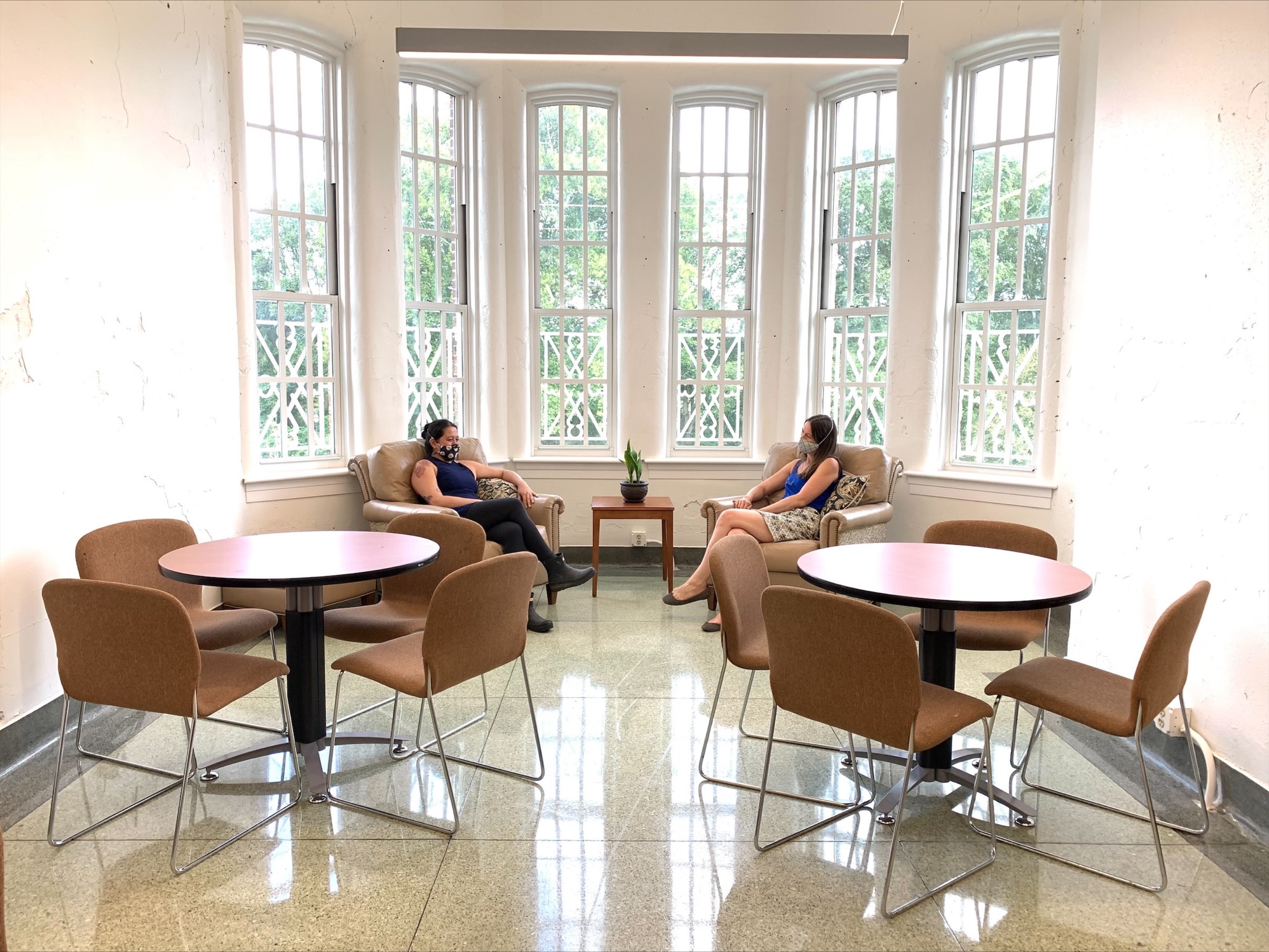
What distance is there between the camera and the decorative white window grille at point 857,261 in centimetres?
634

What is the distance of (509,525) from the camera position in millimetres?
5387

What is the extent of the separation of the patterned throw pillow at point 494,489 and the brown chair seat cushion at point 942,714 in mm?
3440

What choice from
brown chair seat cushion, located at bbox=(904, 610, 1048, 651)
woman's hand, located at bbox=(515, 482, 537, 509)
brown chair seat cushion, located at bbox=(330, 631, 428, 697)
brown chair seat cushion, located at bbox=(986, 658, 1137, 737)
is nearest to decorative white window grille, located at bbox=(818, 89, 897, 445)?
woman's hand, located at bbox=(515, 482, 537, 509)

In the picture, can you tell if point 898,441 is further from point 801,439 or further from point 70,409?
point 70,409

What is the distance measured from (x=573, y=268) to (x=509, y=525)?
7.59 ft

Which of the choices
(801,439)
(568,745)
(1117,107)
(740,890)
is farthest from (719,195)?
(740,890)

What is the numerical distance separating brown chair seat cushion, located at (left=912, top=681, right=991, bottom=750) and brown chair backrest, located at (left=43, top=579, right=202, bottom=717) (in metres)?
1.97

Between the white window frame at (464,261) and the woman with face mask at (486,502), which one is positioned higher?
the white window frame at (464,261)

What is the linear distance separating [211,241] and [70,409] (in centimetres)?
163

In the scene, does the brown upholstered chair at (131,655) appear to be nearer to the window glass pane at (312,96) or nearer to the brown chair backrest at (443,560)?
the brown chair backrest at (443,560)

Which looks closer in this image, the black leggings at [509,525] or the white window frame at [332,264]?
the black leggings at [509,525]

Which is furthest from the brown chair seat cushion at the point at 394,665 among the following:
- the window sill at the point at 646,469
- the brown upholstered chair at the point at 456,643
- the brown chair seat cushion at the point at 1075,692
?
the window sill at the point at 646,469

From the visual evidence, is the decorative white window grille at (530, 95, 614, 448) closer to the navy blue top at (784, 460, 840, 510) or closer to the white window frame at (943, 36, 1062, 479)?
the navy blue top at (784, 460, 840, 510)

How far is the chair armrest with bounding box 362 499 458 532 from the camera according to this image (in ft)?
17.5
